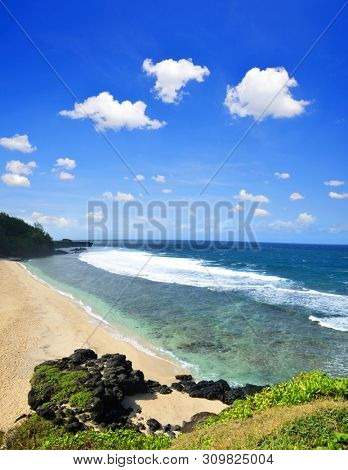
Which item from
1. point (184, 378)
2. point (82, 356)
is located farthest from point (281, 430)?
point (82, 356)

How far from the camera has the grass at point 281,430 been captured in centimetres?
696

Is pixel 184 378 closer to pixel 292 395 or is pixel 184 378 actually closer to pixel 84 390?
pixel 84 390

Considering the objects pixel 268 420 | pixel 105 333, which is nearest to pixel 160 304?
pixel 105 333

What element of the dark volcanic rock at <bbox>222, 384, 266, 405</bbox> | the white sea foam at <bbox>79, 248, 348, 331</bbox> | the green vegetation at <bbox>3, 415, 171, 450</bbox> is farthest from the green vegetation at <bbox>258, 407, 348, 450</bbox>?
the white sea foam at <bbox>79, 248, 348, 331</bbox>

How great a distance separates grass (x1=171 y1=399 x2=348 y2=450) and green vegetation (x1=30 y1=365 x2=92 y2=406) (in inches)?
231

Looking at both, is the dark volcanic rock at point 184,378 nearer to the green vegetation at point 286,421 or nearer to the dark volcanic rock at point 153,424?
the dark volcanic rock at point 153,424

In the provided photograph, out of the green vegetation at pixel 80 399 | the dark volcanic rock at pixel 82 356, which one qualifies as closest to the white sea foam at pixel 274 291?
the dark volcanic rock at pixel 82 356

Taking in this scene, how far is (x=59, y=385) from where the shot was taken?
13.9 m

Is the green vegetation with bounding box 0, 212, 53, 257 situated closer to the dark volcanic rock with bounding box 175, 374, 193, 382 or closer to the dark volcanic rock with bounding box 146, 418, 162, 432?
the dark volcanic rock with bounding box 175, 374, 193, 382

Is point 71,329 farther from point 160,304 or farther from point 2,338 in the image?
point 160,304

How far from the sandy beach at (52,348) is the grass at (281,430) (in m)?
5.33

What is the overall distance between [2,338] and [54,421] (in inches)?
419

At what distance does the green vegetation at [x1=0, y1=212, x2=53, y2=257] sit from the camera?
86.7 meters

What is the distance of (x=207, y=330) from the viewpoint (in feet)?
79.0
